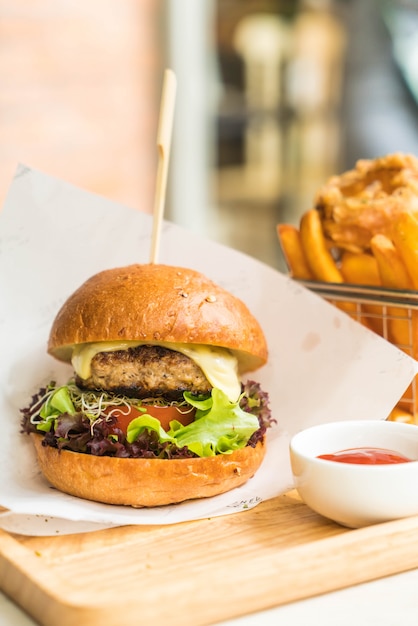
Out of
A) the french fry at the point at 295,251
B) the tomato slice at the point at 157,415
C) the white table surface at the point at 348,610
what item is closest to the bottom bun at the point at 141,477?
the tomato slice at the point at 157,415

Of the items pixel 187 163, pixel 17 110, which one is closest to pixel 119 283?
pixel 17 110

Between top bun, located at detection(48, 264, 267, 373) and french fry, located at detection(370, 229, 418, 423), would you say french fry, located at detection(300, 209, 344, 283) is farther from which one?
top bun, located at detection(48, 264, 267, 373)

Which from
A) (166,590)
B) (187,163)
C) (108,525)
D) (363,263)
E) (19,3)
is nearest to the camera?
(166,590)

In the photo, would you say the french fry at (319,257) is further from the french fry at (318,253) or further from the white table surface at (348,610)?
the white table surface at (348,610)

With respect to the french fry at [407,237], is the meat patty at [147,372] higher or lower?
lower

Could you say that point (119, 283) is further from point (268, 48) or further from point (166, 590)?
point (268, 48)

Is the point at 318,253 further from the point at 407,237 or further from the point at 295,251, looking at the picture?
the point at 407,237

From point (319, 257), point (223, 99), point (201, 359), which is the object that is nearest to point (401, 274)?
point (319, 257)
